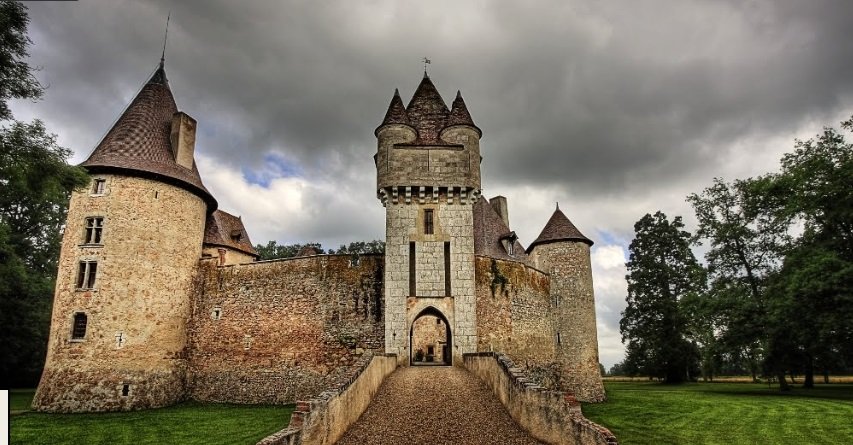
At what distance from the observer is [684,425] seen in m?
14.9

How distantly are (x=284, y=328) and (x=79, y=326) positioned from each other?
7.45 meters

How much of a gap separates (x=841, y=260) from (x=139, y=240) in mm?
28350

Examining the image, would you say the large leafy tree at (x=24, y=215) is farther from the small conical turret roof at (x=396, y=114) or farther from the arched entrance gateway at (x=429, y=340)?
the arched entrance gateway at (x=429, y=340)

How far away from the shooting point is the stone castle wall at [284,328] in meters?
19.4

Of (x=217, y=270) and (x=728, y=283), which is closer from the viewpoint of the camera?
(x=217, y=270)

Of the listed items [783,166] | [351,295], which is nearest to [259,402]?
[351,295]

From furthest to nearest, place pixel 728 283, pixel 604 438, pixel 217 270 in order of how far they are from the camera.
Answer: pixel 728 283
pixel 217 270
pixel 604 438

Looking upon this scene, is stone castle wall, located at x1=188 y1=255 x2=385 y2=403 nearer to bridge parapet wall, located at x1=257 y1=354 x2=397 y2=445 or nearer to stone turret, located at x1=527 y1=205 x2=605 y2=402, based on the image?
bridge parapet wall, located at x1=257 y1=354 x2=397 y2=445


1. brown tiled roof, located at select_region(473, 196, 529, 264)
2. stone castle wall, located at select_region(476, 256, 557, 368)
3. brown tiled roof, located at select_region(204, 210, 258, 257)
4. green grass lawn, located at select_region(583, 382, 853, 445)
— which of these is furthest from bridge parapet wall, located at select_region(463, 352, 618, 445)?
brown tiled roof, located at select_region(204, 210, 258, 257)

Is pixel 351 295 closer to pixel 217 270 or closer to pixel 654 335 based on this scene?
pixel 217 270

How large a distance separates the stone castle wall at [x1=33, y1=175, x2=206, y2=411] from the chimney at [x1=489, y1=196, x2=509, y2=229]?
1855cm

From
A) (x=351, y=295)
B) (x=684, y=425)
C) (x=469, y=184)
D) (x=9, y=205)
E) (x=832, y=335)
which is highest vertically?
(x=9, y=205)

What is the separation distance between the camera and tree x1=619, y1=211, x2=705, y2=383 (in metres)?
35.7

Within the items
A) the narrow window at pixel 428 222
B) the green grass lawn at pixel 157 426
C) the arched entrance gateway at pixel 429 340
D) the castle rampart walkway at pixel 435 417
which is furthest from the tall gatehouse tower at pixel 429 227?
the arched entrance gateway at pixel 429 340
